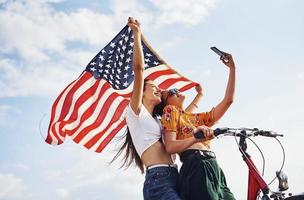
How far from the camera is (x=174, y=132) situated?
5133 mm

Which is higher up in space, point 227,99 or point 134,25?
point 134,25

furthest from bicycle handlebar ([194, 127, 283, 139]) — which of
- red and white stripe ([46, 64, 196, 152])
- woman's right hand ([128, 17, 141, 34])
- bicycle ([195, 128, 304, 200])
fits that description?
red and white stripe ([46, 64, 196, 152])

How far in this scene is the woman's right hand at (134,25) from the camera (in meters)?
5.48

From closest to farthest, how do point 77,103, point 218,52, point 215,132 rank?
point 215,132 → point 218,52 → point 77,103

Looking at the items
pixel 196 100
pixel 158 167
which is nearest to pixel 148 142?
pixel 158 167

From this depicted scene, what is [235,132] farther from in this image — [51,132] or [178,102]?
[51,132]

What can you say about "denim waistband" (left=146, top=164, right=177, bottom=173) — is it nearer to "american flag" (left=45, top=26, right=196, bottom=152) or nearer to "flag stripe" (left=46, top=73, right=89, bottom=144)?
"flag stripe" (left=46, top=73, right=89, bottom=144)

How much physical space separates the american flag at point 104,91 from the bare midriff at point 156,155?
3272mm

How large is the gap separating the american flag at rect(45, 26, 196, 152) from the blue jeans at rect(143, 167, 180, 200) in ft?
11.1

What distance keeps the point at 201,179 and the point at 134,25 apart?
2.02 meters

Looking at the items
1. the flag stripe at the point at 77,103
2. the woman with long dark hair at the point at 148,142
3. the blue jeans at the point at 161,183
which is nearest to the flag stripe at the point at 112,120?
the flag stripe at the point at 77,103

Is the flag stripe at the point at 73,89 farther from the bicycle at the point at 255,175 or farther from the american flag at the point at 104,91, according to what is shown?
the bicycle at the point at 255,175

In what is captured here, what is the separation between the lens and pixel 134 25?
5508mm

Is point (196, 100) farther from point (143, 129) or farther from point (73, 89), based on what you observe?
point (73, 89)
